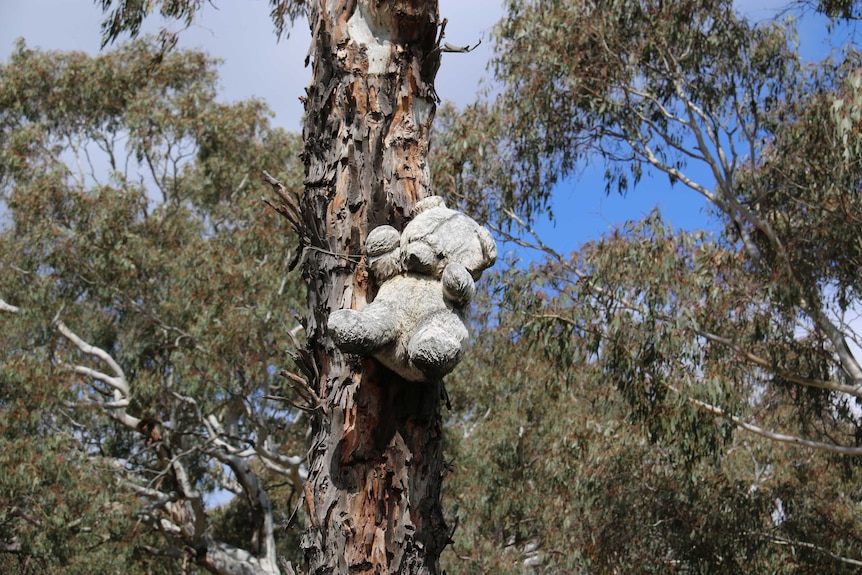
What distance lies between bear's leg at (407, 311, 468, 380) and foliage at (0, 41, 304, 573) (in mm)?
8905

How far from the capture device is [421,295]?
2336 mm

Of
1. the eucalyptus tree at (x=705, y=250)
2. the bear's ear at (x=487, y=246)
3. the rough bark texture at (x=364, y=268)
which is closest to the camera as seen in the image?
the rough bark texture at (x=364, y=268)

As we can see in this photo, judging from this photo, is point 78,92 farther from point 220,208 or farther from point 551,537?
point 551,537

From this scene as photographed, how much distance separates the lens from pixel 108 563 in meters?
11.3

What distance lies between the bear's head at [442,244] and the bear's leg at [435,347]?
175mm

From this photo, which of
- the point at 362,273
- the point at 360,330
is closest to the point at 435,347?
the point at 360,330

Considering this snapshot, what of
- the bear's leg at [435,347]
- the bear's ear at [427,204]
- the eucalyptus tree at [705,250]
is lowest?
the bear's leg at [435,347]

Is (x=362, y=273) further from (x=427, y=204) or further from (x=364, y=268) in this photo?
(x=427, y=204)

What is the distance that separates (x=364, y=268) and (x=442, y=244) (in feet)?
0.90

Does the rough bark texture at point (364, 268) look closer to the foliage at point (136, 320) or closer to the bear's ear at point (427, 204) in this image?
the bear's ear at point (427, 204)

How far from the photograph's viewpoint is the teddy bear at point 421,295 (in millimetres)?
2188

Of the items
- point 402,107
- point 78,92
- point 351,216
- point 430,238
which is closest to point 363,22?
point 402,107

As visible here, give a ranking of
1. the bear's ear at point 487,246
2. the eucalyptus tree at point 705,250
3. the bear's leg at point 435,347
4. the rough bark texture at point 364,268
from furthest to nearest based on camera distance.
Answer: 1. the eucalyptus tree at point 705,250
2. the bear's ear at point 487,246
3. the rough bark texture at point 364,268
4. the bear's leg at point 435,347

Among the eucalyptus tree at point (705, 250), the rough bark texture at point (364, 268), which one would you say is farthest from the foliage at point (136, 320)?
the rough bark texture at point (364, 268)
